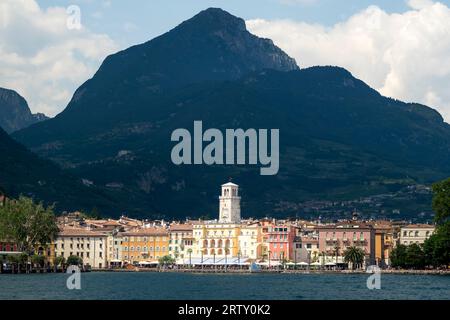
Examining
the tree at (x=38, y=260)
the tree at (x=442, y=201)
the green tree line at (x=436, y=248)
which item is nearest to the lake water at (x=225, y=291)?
the green tree line at (x=436, y=248)

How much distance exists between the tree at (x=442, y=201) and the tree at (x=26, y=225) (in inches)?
2239

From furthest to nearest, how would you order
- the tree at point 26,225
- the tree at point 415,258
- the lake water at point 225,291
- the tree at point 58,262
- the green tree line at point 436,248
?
the tree at point 58,262 → the tree at point 415,258 → the tree at point 26,225 → the green tree line at point 436,248 → the lake water at point 225,291

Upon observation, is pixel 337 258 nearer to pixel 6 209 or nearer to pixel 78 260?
pixel 78 260

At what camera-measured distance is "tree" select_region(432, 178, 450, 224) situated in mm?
172000

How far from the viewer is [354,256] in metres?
187

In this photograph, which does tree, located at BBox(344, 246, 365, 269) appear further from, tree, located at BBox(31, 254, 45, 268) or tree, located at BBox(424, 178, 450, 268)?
tree, located at BBox(31, 254, 45, 268)

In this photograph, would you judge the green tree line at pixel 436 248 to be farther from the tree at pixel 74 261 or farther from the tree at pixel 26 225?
the tree at pixel 26 225

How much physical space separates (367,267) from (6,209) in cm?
5884

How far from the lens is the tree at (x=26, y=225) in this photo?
554 ft

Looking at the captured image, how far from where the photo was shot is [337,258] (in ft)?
640

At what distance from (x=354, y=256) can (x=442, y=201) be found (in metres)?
20.7

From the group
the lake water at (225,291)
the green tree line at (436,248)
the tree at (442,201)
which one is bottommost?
the lake water at (225,291)

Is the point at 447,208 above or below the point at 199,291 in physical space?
above
